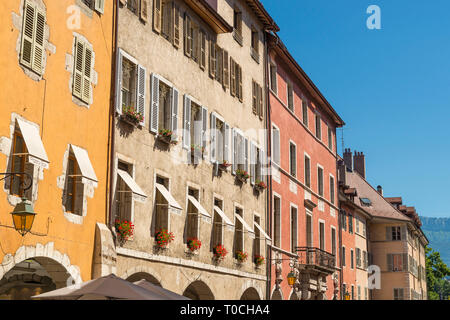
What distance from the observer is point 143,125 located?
19.1m

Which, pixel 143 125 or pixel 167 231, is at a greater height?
pixel 143 125

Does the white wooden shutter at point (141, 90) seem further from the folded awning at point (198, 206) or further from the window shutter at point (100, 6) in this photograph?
the folded awning at point (198, 206)

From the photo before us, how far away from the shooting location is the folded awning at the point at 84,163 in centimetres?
1511

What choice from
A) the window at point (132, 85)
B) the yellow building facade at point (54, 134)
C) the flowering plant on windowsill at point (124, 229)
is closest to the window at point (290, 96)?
the window at point (132, 85)

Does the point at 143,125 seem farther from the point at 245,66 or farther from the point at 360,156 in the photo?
the point at 360,156

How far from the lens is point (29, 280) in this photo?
1714 cm

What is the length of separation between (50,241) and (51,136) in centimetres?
226

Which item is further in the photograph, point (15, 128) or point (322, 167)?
point (322, 167)

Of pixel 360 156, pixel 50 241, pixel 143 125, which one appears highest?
pixel 360 156

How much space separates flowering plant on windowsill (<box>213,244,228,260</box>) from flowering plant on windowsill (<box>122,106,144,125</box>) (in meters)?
6.39

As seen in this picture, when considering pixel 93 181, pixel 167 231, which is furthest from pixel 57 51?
pixel 167 231

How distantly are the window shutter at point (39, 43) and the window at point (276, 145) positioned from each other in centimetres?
1737

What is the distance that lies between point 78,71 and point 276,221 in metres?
16.5

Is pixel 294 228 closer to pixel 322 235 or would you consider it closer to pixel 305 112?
pixel 322 235
